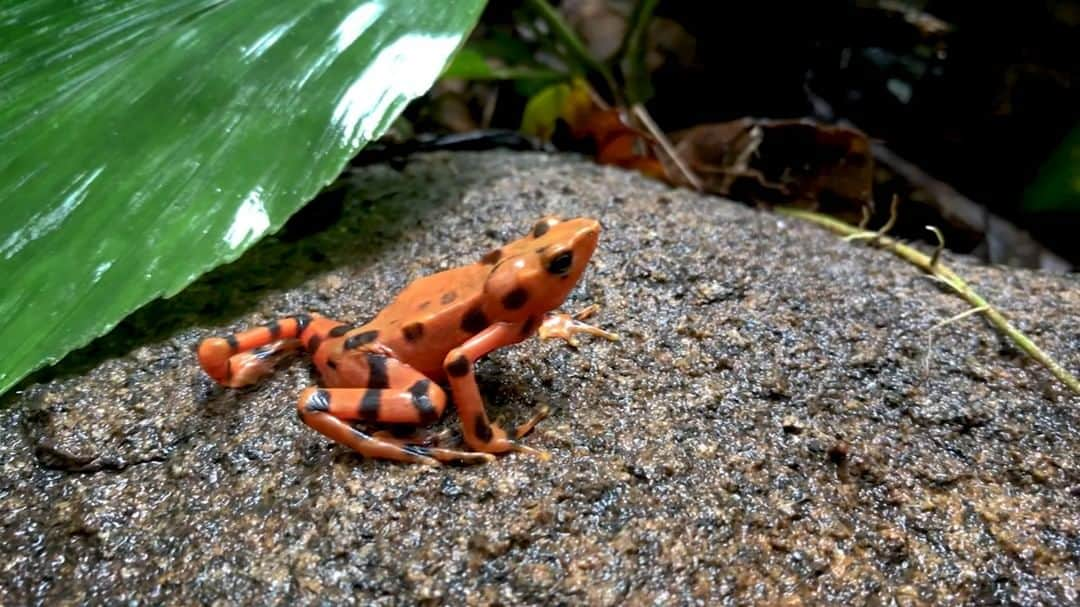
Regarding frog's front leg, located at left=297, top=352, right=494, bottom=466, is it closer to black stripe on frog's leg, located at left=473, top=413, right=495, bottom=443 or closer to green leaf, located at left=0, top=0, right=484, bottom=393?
black stripe on frog's leg, located at left=473, top=413, right=495, bottom=443

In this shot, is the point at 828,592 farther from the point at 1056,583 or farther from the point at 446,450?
the point at 446,450

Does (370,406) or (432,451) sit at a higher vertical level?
(370,406)

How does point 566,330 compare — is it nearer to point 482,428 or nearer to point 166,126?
point 482,428

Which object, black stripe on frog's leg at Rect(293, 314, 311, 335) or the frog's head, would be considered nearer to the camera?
the frog's head

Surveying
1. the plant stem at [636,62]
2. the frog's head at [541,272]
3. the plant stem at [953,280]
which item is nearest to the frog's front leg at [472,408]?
the frog's head at [541,272]

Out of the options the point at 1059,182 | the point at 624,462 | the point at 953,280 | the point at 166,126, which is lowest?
the point at 1059,182

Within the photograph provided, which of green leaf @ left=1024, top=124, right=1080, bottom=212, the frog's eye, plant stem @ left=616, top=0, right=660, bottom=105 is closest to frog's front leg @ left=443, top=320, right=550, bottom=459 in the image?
the frog's eye

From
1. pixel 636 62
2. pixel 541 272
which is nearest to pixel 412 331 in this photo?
pixel 541 272
